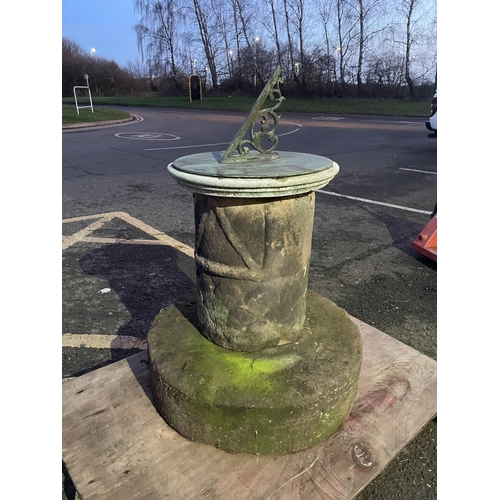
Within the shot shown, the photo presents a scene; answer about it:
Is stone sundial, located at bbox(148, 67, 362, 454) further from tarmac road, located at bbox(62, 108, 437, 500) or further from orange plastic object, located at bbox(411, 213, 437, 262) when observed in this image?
orange plastic object, located at bbox(411, 213, 437, 262)

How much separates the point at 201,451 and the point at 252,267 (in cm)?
80

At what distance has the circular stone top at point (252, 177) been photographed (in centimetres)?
154

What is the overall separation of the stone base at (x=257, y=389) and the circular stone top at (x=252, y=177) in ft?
2.52

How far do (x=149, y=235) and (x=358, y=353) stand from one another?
3.43 metres

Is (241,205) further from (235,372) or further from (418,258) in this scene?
(418,258)

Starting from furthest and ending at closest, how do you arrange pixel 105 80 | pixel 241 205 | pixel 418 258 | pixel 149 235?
pixel 105 80, pixel 149 235, pixel 418 258, pixel 241 205

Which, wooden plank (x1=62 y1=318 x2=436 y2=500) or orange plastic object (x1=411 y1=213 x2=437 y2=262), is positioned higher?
orange plastic object (x1=411 y1=213 x2=437 y2=262)

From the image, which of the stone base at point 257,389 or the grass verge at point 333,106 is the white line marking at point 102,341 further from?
the grass verge at point 333,106

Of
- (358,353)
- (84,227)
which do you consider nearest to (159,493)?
(358,353)

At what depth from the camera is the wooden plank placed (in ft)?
5.10

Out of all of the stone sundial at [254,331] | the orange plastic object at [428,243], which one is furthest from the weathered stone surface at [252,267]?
the orange plastic object at [428,243]

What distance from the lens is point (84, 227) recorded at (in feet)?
16.6

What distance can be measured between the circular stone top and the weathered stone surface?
0.12 meters

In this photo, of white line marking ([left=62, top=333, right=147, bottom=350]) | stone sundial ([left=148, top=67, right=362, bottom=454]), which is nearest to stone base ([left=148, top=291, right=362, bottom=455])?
stone sundial ([left=148, top=67, right=362, bottom=454])
